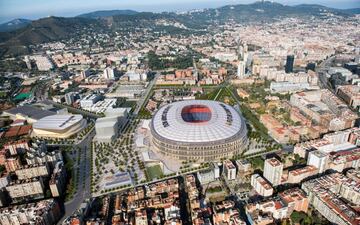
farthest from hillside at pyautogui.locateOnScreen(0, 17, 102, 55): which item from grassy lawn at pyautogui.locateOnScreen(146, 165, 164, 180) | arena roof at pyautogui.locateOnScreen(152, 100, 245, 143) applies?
grassy lawn at pyautogui.locateOnScreen(146, 165, 164, 180)

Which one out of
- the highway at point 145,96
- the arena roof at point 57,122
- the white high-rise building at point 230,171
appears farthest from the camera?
the highway at point 145,96

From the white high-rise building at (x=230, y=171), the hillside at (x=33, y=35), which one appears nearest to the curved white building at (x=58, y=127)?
the white high-rise building at (x=230, y=171)

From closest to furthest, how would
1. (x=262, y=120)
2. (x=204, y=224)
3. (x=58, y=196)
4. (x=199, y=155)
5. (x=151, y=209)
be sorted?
(x=204, y=224) → (x=151, y=209) → (x=58, y=196) → (x=199, y=155) → (x=262, y=120)

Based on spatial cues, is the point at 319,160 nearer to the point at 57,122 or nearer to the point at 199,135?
the point at 199,135

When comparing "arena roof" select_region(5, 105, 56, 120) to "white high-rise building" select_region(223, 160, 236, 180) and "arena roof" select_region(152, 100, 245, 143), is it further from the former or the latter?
"white high-rise building" select_region(223, 160, 236, 180)

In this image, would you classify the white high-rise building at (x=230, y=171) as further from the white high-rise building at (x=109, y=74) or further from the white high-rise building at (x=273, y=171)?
the white high-rise building at (x=109, y=74)

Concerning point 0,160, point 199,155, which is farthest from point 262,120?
point 0,160

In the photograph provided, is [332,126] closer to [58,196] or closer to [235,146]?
[235,146]
